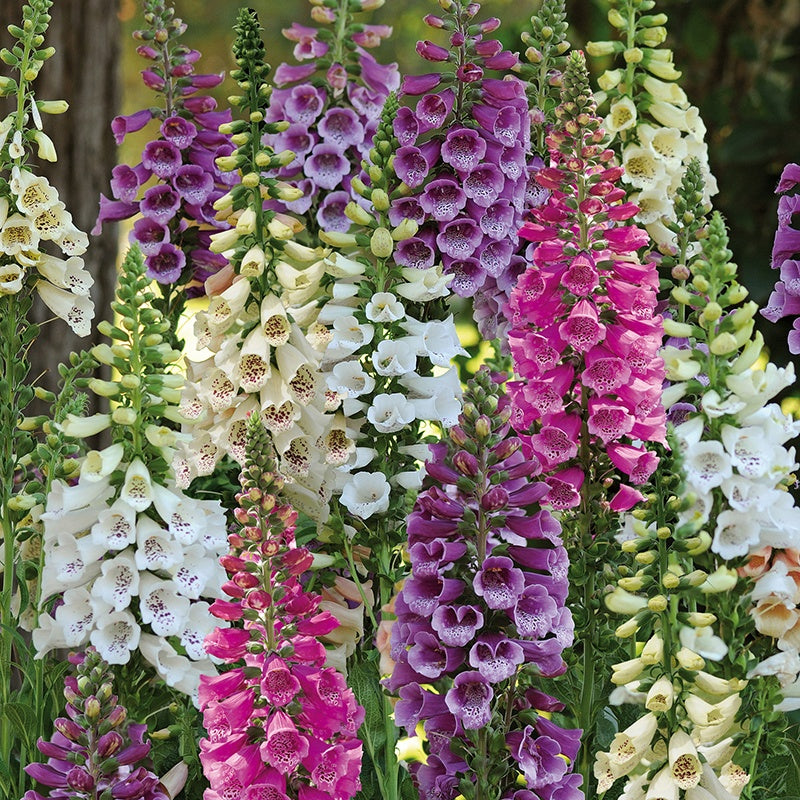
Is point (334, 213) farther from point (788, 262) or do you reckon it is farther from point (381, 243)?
point (788, 262)

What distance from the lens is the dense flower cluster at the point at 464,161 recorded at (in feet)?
6.93

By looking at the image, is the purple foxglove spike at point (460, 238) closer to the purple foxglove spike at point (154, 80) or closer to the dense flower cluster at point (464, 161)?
the dense flower cluster at point (464, 161)

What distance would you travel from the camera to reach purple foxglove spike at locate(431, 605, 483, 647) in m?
1.53

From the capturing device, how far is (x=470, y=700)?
Result: 1575mm

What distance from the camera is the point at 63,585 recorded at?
6.28 ft

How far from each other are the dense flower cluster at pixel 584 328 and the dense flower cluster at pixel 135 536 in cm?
51

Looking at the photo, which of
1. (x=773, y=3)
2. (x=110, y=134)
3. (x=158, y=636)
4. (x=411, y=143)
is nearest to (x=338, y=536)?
(x=158, y=636)

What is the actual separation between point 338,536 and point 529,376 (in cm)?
37

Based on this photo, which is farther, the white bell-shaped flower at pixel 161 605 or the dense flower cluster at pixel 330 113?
the dense flower cluster at pixel 330 113

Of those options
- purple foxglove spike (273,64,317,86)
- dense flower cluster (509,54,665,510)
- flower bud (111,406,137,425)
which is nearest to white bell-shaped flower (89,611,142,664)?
flower bud (111,406,137,425)

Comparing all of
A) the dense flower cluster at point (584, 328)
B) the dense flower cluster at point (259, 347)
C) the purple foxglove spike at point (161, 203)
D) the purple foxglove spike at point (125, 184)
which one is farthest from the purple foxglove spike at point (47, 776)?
the purple foxglove spike at point (125, 184)

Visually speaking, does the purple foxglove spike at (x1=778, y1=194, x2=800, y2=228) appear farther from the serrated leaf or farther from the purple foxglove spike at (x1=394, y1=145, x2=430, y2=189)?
the serrated leaf

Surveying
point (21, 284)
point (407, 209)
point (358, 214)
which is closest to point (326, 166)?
point (407, 209)

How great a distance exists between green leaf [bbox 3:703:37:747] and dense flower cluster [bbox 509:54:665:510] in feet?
2.73
